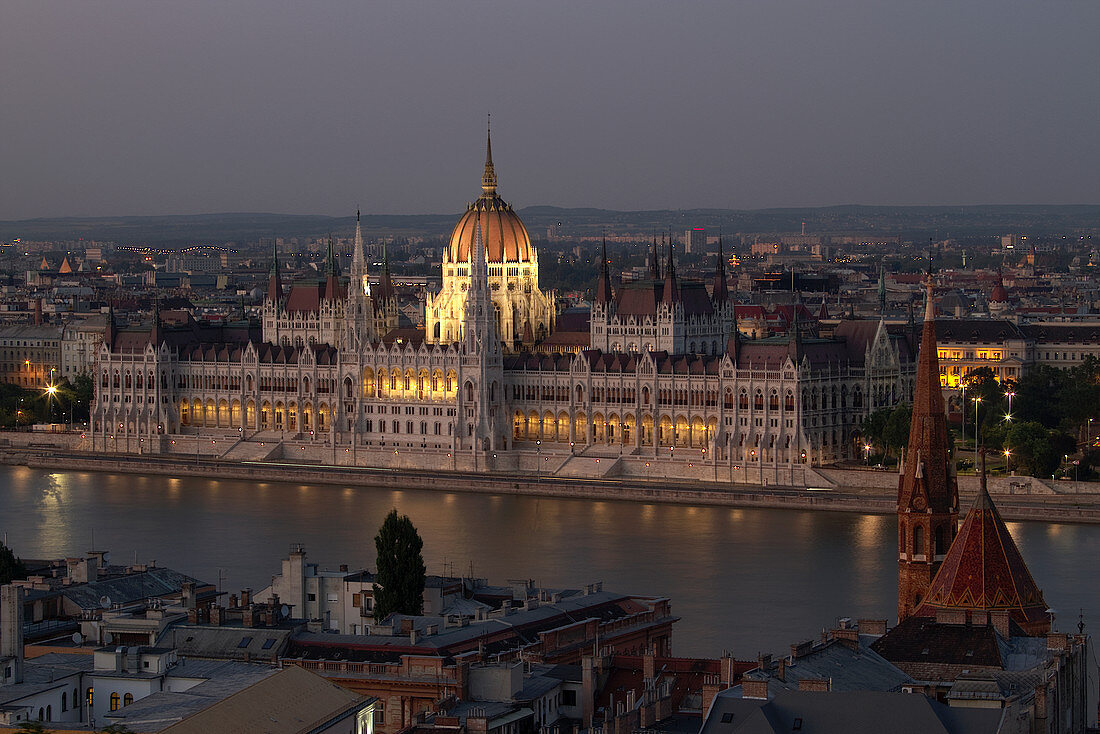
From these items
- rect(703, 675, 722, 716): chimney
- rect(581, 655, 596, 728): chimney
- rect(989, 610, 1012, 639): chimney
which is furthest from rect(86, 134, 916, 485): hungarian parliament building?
rect(581, 655, 596, 728): chimney

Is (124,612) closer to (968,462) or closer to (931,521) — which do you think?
(931,521)

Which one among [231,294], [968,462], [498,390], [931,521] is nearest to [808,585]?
[931,521]

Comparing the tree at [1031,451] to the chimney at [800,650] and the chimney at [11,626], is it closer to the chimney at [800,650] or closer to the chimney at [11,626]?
the chimney at [800,650]

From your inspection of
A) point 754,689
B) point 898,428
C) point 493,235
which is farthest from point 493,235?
point 754,689

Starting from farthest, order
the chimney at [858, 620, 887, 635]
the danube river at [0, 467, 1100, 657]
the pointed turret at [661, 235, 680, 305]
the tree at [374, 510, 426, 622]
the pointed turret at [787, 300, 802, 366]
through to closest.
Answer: the pointed turret at [661, 235, 680, 305], the pointed turret at [787, 300, 802, 366], the danube river at [0, 467, 1100, 657], the tree at [374, 510, 426, 622], the chimney at [858, 620, 887, 635]

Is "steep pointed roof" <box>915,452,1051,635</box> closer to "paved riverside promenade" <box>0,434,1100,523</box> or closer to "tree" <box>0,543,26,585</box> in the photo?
"tree" <box>0,543,26,585</box>
